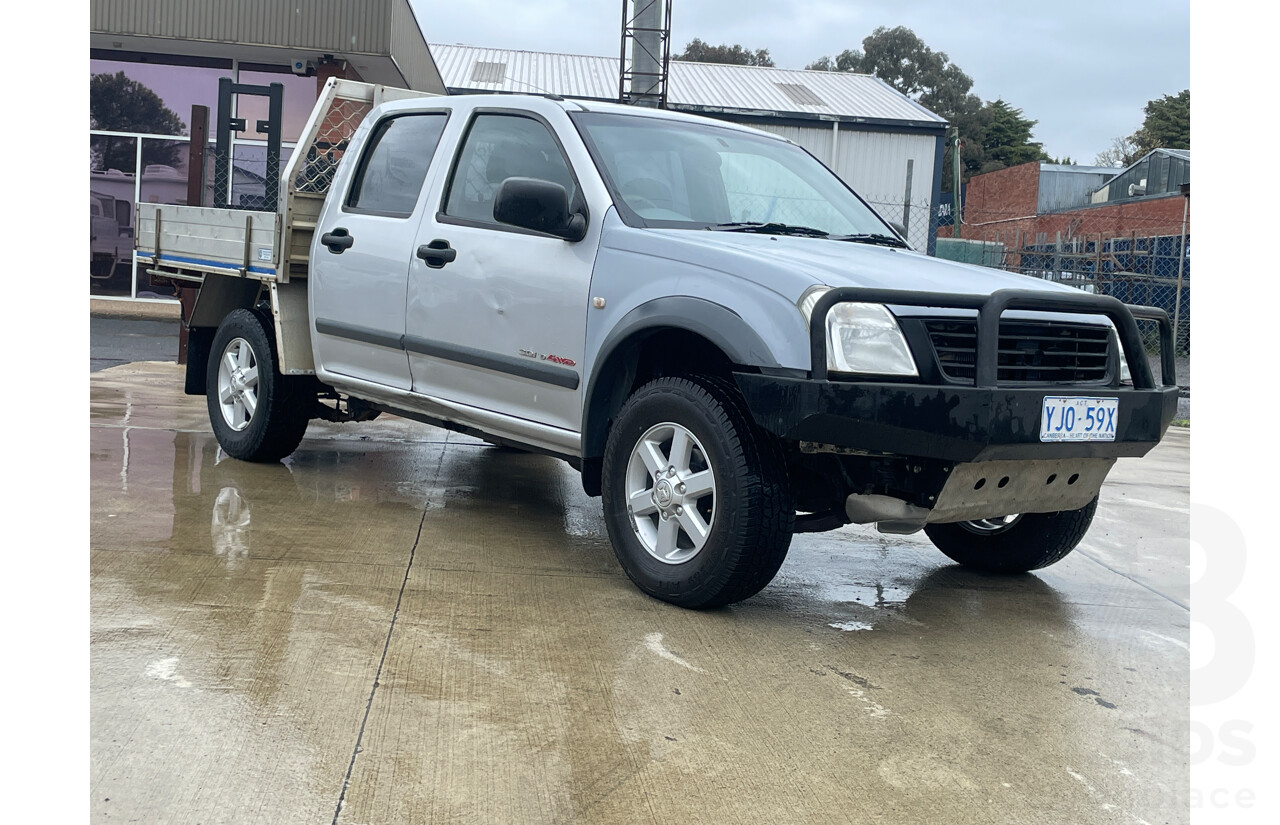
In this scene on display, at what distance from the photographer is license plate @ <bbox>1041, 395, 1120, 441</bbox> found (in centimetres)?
374

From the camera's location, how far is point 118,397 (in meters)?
8.79

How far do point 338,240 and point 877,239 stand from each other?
8.15 feet

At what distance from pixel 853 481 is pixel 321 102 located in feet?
11.9

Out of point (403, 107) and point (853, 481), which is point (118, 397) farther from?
point (853, 481)

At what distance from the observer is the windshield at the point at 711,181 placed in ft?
15.2

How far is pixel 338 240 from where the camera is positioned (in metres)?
5.69

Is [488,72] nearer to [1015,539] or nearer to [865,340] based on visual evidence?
[1015,539]

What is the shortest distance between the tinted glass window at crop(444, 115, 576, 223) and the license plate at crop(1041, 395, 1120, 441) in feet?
6.77

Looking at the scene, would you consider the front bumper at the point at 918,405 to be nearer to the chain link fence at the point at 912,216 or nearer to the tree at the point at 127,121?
the chain link fence at the point at 912,216

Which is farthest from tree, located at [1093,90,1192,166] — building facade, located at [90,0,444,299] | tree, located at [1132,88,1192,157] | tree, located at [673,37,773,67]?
building facade, located at [90,0,444,299]

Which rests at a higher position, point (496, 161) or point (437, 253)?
point (496, 161)

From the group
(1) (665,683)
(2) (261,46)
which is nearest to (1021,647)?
(1) (665,683)

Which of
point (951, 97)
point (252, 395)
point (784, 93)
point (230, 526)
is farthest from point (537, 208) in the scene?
point (951, 97)

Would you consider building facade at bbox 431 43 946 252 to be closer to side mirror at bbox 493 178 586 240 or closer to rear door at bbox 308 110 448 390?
rear door at bbox 308 110 448 390
